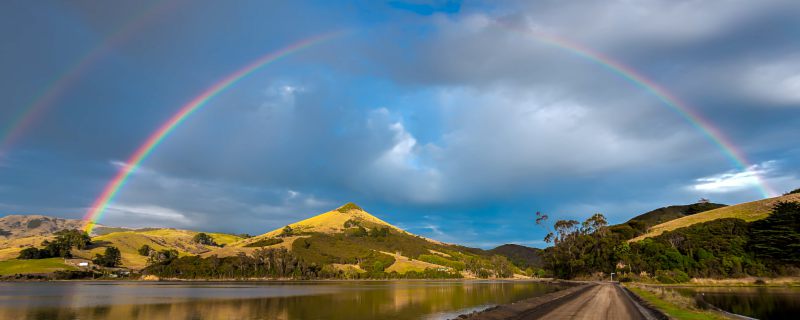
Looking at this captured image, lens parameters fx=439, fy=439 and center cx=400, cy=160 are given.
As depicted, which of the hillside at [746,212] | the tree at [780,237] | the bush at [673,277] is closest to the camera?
the tree at [780,237]

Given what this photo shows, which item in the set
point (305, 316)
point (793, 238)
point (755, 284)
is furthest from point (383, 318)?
point (793, 238)

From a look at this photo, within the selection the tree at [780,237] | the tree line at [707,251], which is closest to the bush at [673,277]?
the tree line at [707,251]

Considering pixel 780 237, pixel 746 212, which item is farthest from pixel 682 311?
pixel 746 212

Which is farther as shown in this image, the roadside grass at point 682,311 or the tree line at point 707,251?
the tree line at point 707,251

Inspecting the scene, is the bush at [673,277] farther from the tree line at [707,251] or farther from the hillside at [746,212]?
the hillside at [746,212]

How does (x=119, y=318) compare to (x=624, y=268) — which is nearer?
(x=119, y=318)

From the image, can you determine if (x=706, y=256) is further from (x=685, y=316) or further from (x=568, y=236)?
(x=685, y=316)

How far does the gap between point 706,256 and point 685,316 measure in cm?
11959

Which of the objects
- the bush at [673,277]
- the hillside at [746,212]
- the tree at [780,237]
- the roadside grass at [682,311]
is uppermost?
the hillside at [746,212]

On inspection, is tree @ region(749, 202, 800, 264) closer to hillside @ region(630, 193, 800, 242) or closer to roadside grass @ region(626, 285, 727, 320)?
hillside @ region(630, 193, 800, 242)

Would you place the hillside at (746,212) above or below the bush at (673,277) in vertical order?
above

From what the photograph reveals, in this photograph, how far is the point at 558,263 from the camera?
194 metres

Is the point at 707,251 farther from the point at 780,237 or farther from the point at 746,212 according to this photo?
the point at 746,212

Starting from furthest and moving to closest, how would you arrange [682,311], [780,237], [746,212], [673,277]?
[746,212]
[673,277]
[780,237]
[682,311]
